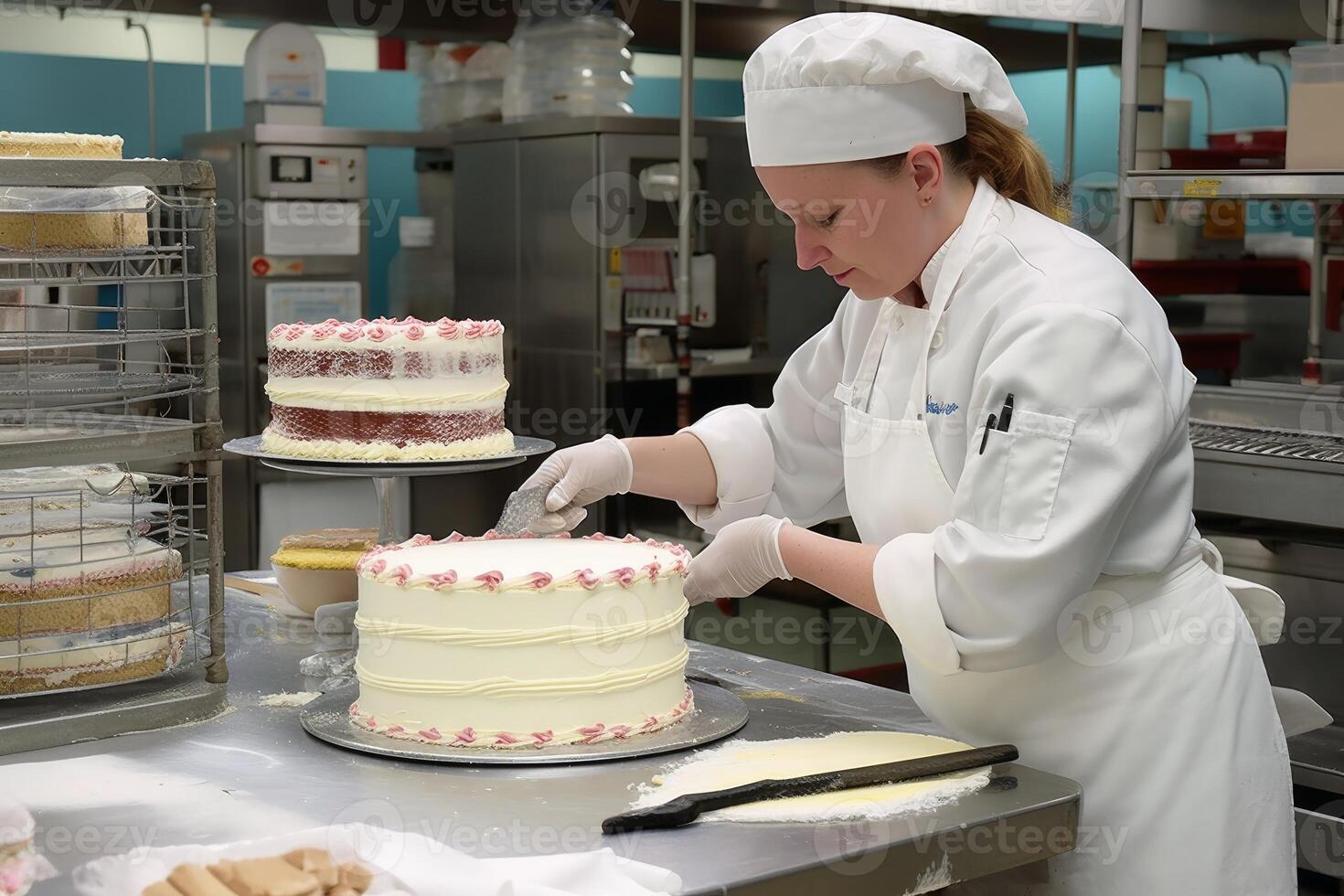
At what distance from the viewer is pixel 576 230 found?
14.3 feet

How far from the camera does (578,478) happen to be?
2.03m

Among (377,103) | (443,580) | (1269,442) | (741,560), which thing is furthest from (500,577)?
(377,103)

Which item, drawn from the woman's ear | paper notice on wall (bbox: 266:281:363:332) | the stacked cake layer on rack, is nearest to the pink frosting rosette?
the stacked cake layer on rack

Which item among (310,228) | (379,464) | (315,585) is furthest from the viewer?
(310,228)

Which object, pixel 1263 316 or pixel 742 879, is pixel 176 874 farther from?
pixel 1263 316

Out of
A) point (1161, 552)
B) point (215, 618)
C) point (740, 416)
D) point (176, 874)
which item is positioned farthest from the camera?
point (740, 416)

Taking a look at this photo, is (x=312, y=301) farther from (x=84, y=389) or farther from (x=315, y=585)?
(x=84, y=389)

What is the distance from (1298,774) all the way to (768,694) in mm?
1413

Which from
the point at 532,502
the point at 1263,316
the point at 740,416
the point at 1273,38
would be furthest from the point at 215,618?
the point at 1273,38

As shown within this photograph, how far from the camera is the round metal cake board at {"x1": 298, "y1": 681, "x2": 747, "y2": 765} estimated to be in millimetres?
1570

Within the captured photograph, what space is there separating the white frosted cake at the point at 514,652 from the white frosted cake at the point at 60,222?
19.0 inches

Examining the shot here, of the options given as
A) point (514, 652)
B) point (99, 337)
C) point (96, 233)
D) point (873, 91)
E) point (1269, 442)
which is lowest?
point (514, 652)

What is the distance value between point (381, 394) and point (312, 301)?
8.55 ft

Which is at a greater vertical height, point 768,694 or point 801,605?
point 768,694
